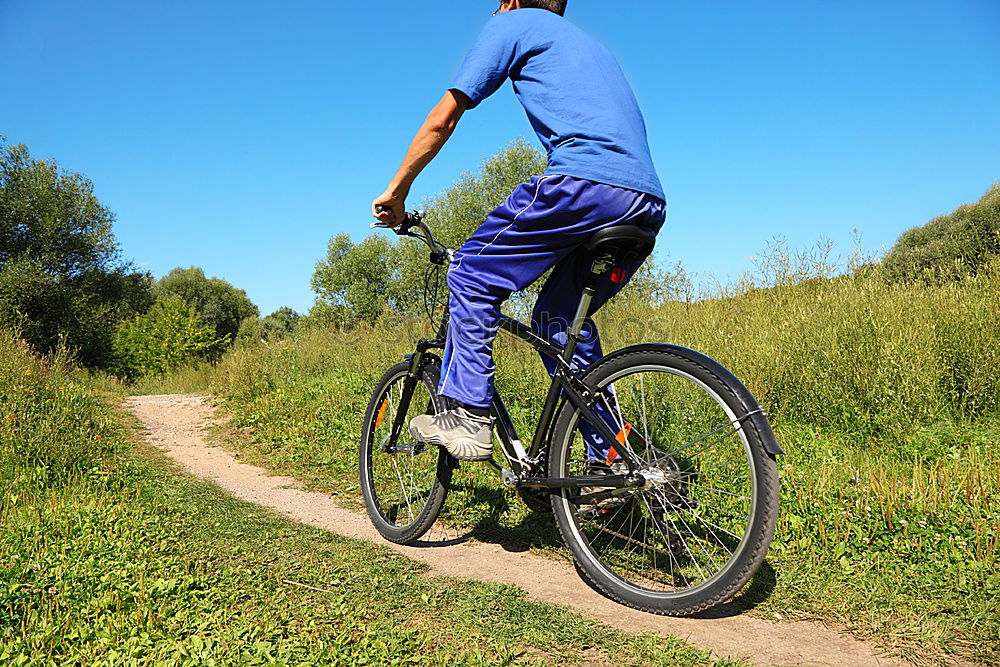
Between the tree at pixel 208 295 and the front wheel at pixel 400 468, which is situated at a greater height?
the tree at pixel 208 295

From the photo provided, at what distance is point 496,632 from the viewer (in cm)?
233

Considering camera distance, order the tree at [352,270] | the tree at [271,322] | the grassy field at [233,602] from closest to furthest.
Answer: the grassy field at [233,602]
the tree at [352,270]
the tree at [271,322]

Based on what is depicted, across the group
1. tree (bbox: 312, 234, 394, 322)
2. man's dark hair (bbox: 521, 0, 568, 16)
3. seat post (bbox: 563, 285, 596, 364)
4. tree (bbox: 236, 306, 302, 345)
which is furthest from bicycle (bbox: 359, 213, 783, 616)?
tree (bbox: 236, 306, 302, 345)

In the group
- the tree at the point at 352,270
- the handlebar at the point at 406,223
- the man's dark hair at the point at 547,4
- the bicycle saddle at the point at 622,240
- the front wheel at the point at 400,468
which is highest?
the tree at the point at 352,270

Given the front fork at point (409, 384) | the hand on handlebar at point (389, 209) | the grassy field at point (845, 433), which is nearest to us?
the grassy field at point (845, 433)

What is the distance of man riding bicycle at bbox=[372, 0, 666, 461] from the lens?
8.86ft

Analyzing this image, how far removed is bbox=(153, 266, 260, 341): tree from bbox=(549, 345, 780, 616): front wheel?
2464 inches

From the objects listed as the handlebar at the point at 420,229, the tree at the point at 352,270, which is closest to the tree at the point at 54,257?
the tree at the point at 352,270

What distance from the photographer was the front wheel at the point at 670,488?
2.38 m

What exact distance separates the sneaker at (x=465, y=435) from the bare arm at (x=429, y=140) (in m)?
1.15

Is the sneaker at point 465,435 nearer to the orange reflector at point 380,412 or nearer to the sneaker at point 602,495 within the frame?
the sneaker at point 602,495

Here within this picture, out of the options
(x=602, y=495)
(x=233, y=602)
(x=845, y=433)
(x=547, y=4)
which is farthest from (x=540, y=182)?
(x=845, y=433)

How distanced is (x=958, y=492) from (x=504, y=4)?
3330 millimetres

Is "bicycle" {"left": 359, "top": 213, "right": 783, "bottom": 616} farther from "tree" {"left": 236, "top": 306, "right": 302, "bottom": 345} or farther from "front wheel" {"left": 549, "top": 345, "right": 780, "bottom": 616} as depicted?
"tree" {"left": 236, "top": 306, "right": 302, "bottom": 345}
